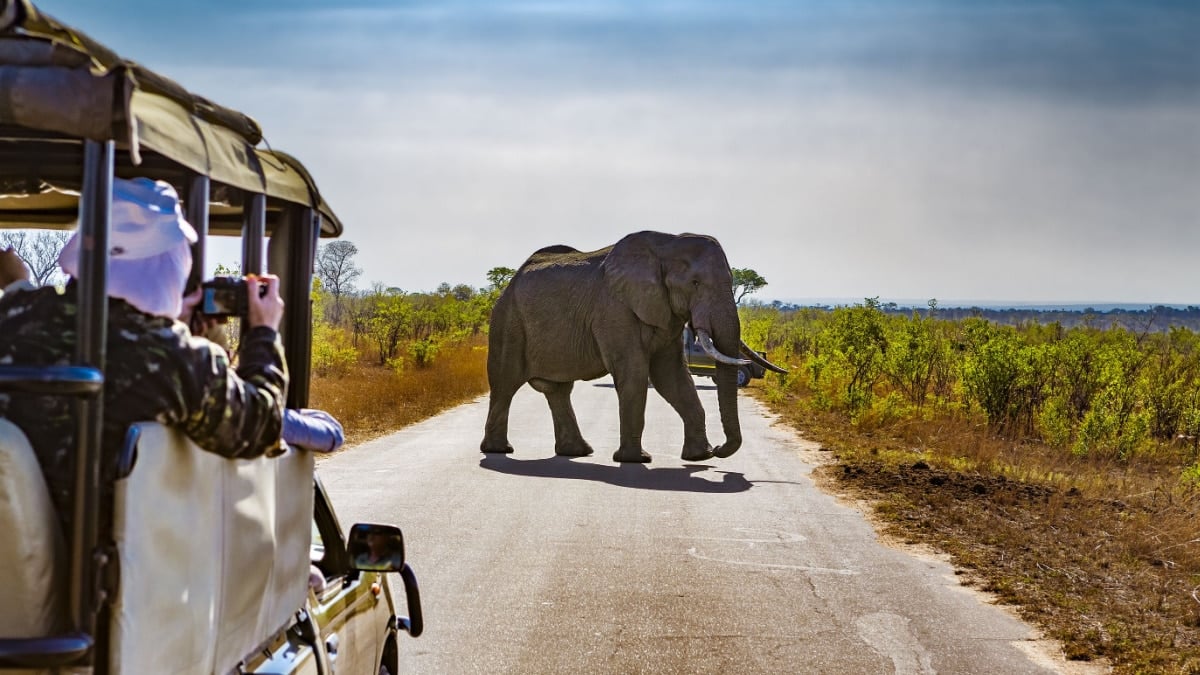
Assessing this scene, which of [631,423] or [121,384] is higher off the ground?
[121,384]

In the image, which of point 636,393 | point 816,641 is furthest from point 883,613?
point 636,393

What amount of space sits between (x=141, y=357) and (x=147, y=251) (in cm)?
29

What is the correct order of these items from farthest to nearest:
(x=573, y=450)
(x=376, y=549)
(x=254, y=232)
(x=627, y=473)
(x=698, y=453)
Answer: (x=573, y=450), (x=698, y=453), (x=627, y=473), (x=376, y=549), (x=254, y=232)

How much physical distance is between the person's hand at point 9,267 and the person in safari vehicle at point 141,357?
1.43 meters

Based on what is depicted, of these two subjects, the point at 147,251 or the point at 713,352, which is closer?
the point at 147,251

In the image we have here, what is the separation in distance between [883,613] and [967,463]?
28.4 feet

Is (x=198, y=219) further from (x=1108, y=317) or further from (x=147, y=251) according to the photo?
(x=1108, y=317)

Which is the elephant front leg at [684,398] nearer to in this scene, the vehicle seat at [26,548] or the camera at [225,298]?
the camera at [225,298]

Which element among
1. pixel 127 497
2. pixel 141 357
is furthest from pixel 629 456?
pixel 127 497

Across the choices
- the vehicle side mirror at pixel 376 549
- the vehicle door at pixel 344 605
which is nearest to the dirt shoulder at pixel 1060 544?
the vehicle door at pixel 344 605

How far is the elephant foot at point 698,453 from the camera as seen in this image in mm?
15844

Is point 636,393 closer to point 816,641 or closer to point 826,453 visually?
point 826,453

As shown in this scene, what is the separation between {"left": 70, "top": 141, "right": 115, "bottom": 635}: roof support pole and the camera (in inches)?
95.6

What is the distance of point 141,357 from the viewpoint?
267cm
